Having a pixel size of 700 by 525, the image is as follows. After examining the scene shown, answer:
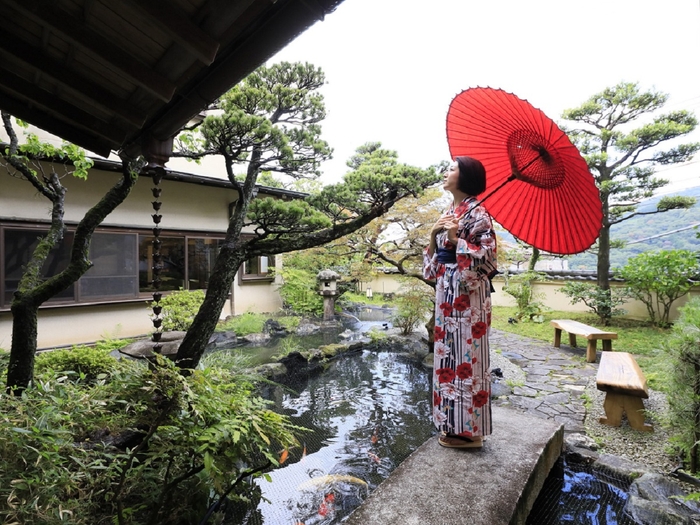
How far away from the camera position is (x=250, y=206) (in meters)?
3.99

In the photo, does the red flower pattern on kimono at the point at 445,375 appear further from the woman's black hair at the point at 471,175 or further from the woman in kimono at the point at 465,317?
the woman's black hair at the point at 471,175

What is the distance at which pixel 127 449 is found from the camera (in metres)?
1.85

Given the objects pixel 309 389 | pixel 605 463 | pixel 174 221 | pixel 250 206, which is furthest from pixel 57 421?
pixel 174 221

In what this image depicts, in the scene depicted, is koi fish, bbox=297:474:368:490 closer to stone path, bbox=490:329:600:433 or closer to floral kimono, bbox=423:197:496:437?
floral kimono, bbox=423:197:496:437

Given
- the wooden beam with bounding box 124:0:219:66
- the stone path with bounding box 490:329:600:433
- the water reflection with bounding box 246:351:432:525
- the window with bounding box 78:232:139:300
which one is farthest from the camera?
the window with bounding box 78:232:139:300

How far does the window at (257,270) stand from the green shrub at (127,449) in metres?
7.67

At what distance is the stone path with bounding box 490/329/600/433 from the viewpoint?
424 centimetres

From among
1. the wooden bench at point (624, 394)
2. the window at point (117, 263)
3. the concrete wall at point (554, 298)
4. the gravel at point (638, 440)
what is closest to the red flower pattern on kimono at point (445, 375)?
the gravel at point (638, 440)

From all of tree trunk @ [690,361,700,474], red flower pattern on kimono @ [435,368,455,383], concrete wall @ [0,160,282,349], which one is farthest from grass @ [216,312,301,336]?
tree trunk @ [690,361,700,474]

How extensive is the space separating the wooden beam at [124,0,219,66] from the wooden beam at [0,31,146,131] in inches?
34.7

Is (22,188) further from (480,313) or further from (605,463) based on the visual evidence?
(605,463)

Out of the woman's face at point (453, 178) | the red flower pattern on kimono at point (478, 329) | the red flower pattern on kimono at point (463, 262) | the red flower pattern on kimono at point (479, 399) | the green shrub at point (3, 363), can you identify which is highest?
the woman's face at point (453, 178)

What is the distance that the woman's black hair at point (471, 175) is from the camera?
2.48 m

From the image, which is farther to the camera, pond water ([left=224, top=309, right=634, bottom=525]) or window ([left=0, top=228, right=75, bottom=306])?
window ([left=0, top=228, right=75, bottom=306])
